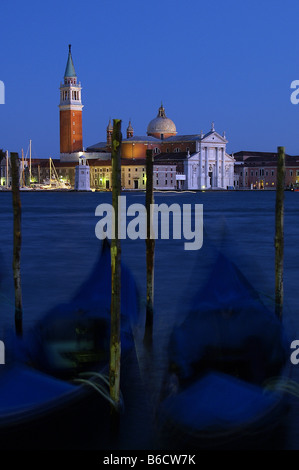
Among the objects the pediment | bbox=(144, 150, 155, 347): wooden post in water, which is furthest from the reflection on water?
the pediment

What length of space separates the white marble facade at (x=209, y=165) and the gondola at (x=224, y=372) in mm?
56926

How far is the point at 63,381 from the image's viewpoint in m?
4.12

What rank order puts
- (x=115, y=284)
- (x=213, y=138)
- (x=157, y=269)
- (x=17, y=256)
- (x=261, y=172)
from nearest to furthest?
(x=115, y=284)
(x=17, y=256)
(x=157, y=269)
(x=213, y=138)
(x=261, y=172)

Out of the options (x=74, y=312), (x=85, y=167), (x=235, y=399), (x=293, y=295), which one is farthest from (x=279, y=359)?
(x=85, y=167)

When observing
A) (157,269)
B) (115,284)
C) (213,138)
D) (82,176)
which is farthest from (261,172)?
(115,284)

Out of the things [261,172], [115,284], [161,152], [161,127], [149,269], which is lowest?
[149,269]

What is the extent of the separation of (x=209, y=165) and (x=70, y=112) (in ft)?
46.7

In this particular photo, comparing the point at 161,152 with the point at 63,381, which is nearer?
the point at 63,381

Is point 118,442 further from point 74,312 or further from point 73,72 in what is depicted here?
point 73,72

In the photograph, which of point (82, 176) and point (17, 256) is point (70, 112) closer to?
point (82, 176)

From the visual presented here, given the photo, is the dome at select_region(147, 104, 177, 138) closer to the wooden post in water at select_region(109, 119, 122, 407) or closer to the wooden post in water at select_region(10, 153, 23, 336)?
the wooden post in water at select_region(10, 153, 23, 336)

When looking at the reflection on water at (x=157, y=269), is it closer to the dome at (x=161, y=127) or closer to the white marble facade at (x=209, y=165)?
the white marble facade at (x=209, y=165)

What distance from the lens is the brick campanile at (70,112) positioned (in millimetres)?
63875

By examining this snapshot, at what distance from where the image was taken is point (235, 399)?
381 cm
